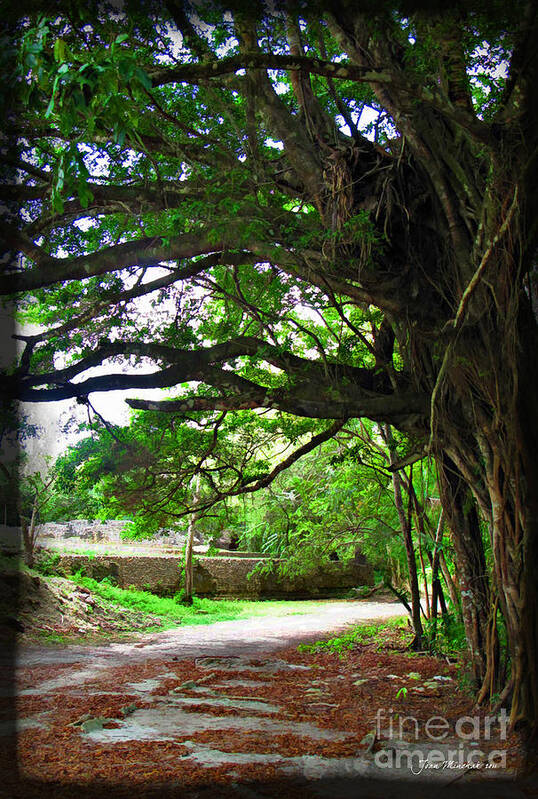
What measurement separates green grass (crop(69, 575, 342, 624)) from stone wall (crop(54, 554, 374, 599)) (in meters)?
0.35

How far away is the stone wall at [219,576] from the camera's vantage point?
13172 mm

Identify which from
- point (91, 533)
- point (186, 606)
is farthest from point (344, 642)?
point (91, 533)

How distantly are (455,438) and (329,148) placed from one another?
2.52m

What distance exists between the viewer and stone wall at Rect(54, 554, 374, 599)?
13172mm

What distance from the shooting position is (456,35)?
3820 mm

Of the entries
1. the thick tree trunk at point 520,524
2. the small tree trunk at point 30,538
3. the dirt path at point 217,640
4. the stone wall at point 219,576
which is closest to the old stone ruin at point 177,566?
the stone wall at point 219,576

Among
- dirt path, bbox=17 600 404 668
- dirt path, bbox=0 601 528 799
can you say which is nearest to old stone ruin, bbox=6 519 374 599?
dirt path, bbox=17 600 404 668

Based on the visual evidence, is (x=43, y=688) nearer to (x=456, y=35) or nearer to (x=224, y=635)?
(x=224, y=635)

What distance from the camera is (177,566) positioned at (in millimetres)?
14375

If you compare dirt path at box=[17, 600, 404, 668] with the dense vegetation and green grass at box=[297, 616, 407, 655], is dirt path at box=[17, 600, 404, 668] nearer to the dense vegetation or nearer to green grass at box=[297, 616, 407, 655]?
green grass at box=[297, 616, 407, 655]

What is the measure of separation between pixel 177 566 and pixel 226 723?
34.0 feet

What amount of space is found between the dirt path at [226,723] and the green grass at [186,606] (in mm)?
3760

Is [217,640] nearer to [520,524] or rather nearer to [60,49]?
[520,524]

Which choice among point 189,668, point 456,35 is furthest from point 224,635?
point 456,35
